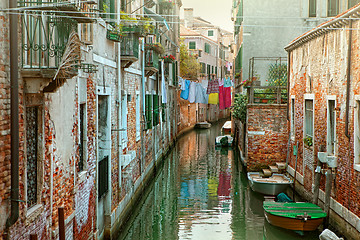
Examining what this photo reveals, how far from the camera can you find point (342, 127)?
30.6 ft

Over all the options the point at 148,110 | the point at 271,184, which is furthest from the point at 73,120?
the point at 148,110

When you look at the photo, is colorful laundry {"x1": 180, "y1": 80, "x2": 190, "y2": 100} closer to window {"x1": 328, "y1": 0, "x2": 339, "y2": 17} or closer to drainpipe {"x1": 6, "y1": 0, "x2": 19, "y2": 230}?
window {"x1": 328, "y1": 0, "x2": 339, "y2": 17}

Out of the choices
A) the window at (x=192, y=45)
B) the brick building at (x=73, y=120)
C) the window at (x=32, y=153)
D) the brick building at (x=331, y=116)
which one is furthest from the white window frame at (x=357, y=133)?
the window at (x=192, y=45)

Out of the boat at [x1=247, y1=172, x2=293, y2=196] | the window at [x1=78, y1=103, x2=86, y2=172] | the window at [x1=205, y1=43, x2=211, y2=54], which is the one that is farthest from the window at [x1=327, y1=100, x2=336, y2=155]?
the window at [x1=205, y1=43, x2=211, y2=54]

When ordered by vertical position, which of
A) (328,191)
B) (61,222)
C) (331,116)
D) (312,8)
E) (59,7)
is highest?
(312,8)

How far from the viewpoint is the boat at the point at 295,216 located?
31.3 ft

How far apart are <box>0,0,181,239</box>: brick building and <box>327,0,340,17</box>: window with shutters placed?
967 cm

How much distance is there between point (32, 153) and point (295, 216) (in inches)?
239

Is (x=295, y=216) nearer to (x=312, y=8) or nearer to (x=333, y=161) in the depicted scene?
(x=333, y=161)

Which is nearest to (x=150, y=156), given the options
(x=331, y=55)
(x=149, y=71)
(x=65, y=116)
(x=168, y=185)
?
(x=168, y=185)

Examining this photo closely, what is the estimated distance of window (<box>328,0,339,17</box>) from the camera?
19000mm

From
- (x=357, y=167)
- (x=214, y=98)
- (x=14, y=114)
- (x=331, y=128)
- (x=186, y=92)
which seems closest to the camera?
(x=14, y=114)

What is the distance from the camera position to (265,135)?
16.8 metres

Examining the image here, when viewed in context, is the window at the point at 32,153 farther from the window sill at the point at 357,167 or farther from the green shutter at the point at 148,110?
the green shutter at the point at 148,110
